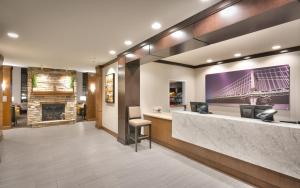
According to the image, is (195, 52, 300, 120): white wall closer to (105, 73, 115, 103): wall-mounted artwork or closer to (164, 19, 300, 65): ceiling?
(164, 19, 300, 65): ceiling

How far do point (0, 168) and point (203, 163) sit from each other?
3992mm

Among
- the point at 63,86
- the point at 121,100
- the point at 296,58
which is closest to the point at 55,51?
the point at 121,100

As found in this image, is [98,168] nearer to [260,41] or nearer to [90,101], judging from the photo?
[260,41]

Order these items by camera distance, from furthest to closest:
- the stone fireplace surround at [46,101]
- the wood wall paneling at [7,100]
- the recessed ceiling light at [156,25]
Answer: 1. the stone fireplace surround at [46,101]
2. the wood wall paneling at [7,100]
3. the recessed ceiling light at [156,25]

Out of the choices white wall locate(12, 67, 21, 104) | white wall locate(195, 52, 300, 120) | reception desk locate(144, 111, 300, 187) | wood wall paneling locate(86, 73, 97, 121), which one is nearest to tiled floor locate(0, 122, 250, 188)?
reception desk locate(144, 111, 300, 187)

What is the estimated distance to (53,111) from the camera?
775cm

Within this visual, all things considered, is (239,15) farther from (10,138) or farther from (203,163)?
(10,138)

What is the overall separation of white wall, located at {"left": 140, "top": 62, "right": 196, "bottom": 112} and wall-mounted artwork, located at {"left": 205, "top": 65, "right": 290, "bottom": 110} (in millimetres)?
1365

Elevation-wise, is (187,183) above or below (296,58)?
below

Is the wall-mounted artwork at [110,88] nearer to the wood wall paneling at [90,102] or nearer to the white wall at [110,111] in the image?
the white wall at [110,111]

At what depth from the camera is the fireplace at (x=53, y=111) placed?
7.49 meters

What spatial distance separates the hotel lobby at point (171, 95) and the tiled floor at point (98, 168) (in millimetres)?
22

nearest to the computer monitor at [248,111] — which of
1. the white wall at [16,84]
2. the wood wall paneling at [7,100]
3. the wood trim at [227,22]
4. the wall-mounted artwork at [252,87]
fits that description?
the wood trim at [227,22]

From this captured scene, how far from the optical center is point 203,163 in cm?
321
